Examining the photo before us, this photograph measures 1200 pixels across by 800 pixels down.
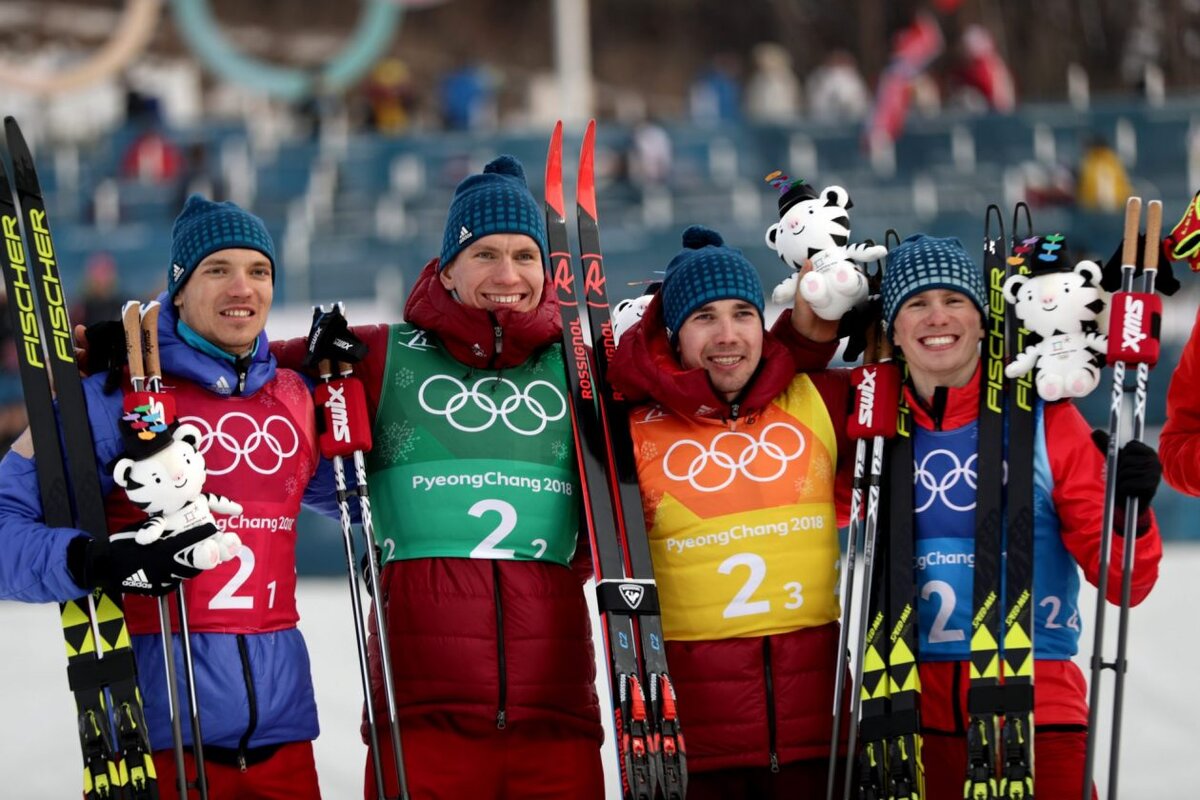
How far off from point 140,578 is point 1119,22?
1752 centimetres

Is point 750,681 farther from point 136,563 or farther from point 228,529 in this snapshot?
point 136,563

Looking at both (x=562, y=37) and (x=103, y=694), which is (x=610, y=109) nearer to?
(x=562, y=37)

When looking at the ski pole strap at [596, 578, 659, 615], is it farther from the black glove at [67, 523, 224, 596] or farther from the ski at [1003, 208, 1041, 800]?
the black glove at [67, 523, 224, 596]

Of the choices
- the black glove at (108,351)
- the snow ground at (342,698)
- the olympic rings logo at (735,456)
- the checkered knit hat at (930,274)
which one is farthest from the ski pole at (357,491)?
the snow ground at (342,698)

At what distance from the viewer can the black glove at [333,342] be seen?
129 inches

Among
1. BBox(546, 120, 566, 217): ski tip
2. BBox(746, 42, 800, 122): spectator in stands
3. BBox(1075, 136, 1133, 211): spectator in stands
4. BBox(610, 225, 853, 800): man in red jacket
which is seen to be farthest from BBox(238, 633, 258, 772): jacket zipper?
BBox(746, 42, 800, 122): spectator in stands

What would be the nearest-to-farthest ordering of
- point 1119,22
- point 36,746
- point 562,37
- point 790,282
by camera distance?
point 790,282 < point 36,746 < point 562,37 < point 1119,22

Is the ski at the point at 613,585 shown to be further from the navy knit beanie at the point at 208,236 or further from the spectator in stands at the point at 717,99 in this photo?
the spectator in stands at the point at 717,99

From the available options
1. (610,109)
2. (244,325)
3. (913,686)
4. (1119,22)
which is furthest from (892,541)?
(610,109)

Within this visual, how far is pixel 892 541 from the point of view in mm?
3240

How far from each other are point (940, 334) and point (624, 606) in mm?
844

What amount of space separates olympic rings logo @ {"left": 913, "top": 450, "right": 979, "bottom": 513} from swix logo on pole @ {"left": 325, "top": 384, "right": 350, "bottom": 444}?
3.82 feet

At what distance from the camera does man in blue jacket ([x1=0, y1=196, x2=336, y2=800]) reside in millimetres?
2977

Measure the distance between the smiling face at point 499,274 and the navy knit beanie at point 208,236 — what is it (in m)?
0.41
